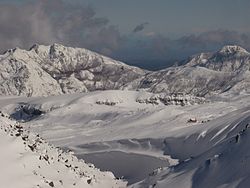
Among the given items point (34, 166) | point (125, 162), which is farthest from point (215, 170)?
point (125, 162)

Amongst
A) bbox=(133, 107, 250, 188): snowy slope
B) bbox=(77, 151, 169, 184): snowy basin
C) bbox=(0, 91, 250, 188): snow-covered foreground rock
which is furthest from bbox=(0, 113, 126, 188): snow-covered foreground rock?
bbox=(77, 151, 169, 184): snowy basin

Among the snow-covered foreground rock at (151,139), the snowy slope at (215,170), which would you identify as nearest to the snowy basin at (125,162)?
the snow-covered foreground rock at (151,139)

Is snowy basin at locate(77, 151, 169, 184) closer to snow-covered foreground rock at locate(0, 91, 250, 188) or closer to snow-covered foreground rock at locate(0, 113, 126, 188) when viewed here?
snow-covered foreground rock at locate(0, 91, 250, 188)

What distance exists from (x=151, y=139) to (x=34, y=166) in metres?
56.6

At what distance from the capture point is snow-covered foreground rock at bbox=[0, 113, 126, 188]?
126 feet

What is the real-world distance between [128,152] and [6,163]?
52742 mm

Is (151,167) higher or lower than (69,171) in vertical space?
lower

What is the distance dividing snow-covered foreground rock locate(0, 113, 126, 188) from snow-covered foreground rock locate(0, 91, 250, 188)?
17.3ft

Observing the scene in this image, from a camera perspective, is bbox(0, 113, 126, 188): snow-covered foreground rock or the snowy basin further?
the snowy basin

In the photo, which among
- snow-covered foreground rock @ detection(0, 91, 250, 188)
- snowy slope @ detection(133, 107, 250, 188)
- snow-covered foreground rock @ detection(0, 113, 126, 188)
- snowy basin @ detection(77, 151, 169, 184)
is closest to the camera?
snowy slope @ detection(133, 107, 250, 188)

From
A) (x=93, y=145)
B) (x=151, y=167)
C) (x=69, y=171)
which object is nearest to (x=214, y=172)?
(x=69, y=171)

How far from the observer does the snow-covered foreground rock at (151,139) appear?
41.5m

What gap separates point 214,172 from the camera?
40.2m

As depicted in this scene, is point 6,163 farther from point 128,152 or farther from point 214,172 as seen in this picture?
point 128,152
